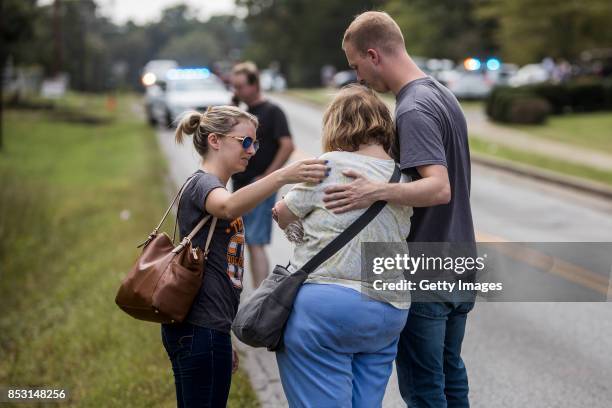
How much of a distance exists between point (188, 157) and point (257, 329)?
16962mm

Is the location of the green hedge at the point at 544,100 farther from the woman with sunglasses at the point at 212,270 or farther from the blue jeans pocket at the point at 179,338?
the blue jeans pocket at the point at 179,338

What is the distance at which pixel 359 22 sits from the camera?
3402 millimetres

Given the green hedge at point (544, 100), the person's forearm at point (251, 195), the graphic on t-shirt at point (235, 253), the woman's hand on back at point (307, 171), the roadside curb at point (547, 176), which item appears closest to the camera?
the woman's hand on back at point (307, 171)

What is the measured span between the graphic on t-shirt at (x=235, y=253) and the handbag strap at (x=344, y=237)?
54 cm

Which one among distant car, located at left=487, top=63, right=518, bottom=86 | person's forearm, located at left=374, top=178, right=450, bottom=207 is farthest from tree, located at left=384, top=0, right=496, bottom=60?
person's forearm, located at left=374, top=178, right=450, bottom=207

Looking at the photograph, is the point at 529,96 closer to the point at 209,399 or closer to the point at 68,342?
the point at 68,342

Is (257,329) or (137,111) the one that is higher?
(257,329)

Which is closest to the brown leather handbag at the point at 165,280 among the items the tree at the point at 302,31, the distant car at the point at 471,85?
the distant car at the point at 471,85

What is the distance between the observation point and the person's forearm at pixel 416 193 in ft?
10.1

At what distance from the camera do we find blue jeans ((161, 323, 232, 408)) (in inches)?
135

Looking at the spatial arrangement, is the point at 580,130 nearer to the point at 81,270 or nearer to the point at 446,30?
the point at 81,270

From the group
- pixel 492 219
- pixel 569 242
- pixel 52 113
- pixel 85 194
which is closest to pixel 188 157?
pixel 85 194

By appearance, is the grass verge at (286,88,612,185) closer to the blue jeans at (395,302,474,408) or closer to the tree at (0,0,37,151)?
the blue jeans at (395,302,474,408)

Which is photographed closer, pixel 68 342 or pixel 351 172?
pixel 351 172
